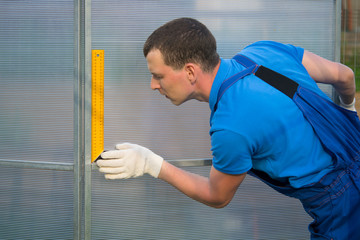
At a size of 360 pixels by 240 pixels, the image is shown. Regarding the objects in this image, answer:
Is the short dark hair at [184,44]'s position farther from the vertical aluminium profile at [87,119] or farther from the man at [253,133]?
the vertical aluminium profile at [87,119]

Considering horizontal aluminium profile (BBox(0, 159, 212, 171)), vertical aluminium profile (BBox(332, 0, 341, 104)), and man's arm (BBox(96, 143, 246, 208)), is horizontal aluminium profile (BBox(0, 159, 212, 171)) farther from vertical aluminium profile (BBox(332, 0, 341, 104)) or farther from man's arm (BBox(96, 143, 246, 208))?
vertical aluminium profile (BBox(332, 0, 341, 104))

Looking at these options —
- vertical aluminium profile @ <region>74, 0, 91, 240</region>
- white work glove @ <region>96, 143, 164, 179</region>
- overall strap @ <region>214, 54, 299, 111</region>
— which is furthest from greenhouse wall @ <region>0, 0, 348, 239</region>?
overall strap @ <region>214, 54, 299, 111</region>

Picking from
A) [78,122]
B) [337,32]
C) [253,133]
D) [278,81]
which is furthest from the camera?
[337,32]

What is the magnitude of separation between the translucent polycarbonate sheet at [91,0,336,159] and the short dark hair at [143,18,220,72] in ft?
2.78

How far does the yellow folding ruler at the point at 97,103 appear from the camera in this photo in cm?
257

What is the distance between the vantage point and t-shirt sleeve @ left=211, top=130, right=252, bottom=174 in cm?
158

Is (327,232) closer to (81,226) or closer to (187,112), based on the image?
(187,112)

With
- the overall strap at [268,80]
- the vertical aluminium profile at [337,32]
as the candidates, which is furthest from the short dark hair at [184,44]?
the vertical aluminium profile at [337,32]

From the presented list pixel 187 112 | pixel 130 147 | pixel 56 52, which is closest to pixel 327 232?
pixel 130 147

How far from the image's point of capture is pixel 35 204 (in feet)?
8.98

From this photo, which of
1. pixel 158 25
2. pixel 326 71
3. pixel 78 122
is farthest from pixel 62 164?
pixel 326 71

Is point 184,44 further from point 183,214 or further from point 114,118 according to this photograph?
point 183,214

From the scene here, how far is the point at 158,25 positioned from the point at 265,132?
1261mm

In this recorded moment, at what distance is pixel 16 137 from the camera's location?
2709 millimetres
